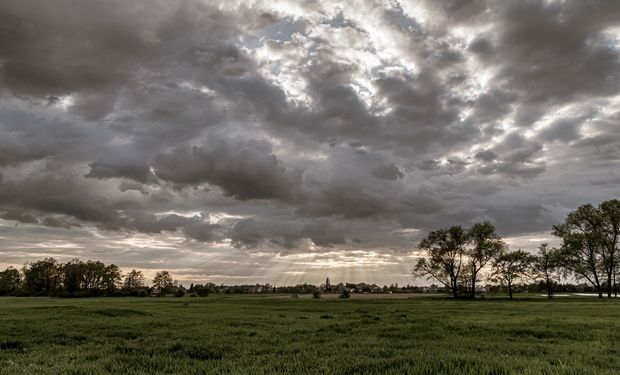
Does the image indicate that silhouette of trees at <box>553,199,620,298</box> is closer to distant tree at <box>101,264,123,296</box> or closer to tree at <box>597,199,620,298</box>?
tree at <box>597,199,620,298</box>

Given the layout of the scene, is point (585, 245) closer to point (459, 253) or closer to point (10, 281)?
point (459, 253)

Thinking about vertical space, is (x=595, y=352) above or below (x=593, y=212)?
→ below

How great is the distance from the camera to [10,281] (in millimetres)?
171250

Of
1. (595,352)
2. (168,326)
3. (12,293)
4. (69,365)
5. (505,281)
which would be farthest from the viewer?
(12,293)

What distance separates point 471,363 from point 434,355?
2014mm

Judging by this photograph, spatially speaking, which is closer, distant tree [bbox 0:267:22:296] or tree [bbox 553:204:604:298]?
tree [bbox 553:204:604:298]

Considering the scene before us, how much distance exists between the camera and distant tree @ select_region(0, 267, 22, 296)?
159 meters

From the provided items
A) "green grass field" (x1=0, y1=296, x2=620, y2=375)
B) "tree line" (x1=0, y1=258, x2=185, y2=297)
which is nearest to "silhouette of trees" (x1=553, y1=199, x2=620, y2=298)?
"green grass field" (x1=0, y1=296, x2=620, y2=375)

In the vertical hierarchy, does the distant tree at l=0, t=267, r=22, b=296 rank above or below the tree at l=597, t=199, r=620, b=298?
below

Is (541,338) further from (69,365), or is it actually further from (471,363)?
(69,365)

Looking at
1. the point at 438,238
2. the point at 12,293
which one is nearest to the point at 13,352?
the point at 438,238

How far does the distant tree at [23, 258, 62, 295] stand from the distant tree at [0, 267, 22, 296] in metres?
6.13

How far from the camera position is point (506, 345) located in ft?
51.9

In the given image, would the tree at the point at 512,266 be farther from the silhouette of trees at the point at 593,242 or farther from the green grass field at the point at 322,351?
the green grass field at the point at 322,351
